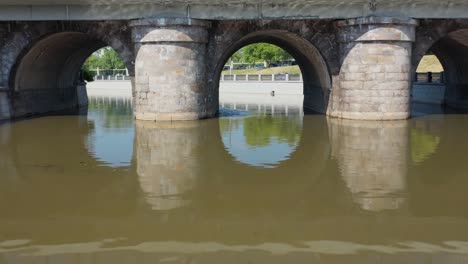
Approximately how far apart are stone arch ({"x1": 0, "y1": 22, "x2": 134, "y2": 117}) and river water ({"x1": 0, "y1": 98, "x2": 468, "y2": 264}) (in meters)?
5.44

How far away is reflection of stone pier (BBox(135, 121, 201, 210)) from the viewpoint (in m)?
8.22

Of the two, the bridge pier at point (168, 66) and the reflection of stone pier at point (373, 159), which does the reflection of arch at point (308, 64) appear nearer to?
the bridge pier at point (168, 66)

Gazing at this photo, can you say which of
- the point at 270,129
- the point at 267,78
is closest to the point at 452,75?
the point at 270,129

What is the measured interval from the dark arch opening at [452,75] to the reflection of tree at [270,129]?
30.2 feet

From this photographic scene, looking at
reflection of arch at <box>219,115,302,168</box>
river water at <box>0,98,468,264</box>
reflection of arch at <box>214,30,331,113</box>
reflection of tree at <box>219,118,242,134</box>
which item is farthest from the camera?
reflection of arch at <box>214,30,331,113</box>

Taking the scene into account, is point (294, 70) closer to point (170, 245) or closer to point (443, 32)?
point (443, 32)

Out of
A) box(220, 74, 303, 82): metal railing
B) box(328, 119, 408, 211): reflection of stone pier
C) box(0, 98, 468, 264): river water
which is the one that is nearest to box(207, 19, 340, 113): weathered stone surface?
box(328, 119, 408, 211): reflection of stone pier

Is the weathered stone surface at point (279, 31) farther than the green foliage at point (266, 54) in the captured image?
No

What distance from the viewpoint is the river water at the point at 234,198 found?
5867mm

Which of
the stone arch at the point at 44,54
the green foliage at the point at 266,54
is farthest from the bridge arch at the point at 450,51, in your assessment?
the green foliage at the point at 266,54

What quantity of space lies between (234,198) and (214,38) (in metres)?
11.9

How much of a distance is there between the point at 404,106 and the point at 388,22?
10.5 ft

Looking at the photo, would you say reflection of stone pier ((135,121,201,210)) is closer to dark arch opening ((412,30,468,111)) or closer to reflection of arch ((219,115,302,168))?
reflection of arch ((219,115,302,168))

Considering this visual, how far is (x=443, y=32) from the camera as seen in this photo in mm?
19203
